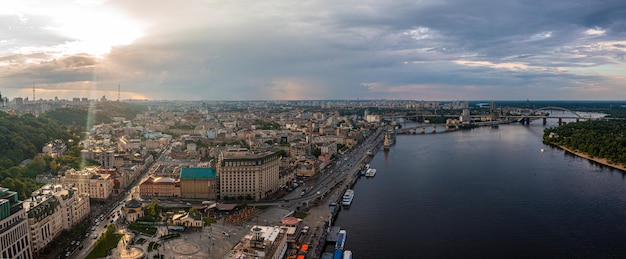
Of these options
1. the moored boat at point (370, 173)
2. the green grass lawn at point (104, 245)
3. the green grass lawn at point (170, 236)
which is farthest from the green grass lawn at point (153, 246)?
the moored boat at point (370, 173)

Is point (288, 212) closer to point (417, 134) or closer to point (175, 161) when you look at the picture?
point (175, 161)

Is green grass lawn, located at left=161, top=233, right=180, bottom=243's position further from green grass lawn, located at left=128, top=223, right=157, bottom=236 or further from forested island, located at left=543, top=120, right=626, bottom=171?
forested island, located at left=543, top=120, right=626, bottom=171

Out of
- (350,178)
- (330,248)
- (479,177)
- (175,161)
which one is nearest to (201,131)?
(175,161)

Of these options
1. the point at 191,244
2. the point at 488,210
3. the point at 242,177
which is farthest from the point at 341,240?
the point at 488,210

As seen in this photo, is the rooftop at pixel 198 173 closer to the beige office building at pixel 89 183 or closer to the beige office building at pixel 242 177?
the beige office building at pixel 242 177

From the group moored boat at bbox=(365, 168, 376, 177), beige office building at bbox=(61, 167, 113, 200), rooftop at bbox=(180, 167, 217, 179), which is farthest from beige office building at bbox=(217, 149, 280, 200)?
moored boat at bbox=(365, 168, 376, 177)

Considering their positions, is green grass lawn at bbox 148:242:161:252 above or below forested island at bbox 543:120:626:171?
below
